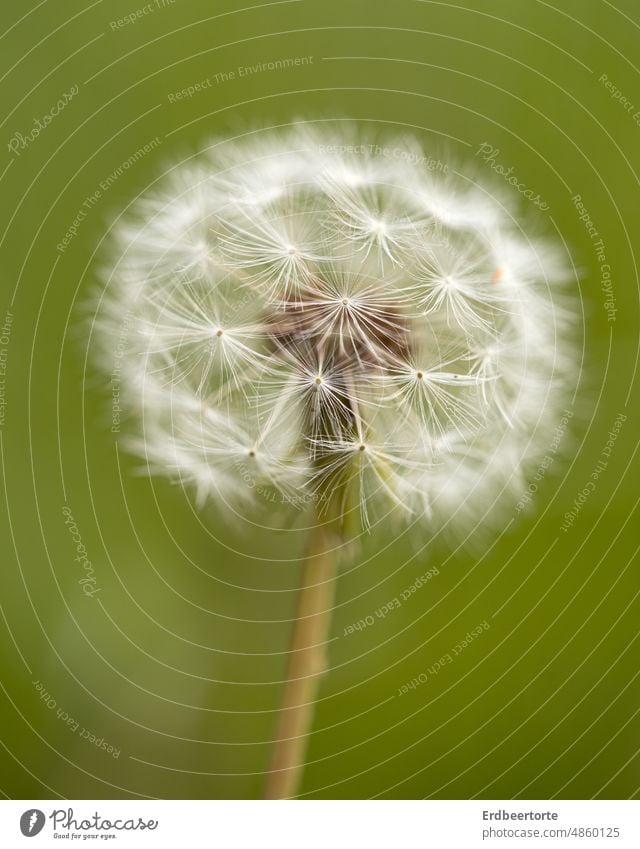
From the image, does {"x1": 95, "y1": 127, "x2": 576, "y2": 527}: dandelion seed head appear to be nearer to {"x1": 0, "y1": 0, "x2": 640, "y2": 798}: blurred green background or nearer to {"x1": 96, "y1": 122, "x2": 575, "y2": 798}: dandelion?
{"x1": 96, "y1": 122, "x2": 575, "y2": 798}: dandelion

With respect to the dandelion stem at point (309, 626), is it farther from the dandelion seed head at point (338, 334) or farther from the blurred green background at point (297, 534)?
the blurred green background at point (297, 534)

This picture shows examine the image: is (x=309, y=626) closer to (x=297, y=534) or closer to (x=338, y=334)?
(x=297, y=534)

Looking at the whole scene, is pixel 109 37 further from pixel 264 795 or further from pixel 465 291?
pixel 264 795

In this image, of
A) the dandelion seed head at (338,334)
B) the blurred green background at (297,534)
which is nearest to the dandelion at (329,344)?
the dandelion seed head at (338,334)
